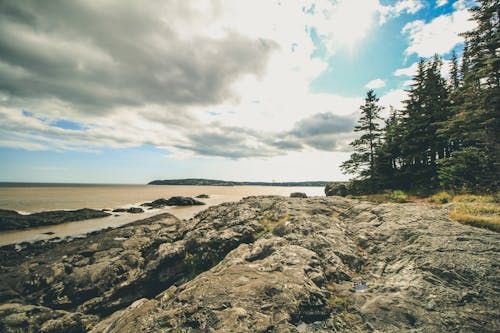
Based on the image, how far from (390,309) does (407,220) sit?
5.90 meters

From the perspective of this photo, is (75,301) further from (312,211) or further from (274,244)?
(312,211)

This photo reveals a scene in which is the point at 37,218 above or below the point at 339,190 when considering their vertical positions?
below

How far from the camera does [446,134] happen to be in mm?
21000

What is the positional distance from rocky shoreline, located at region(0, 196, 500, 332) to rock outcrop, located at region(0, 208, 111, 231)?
71.5 ft

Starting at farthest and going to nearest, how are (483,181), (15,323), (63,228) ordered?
(63,228) < (483,181) < (15,323)

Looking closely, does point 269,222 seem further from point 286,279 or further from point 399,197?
point 399,197

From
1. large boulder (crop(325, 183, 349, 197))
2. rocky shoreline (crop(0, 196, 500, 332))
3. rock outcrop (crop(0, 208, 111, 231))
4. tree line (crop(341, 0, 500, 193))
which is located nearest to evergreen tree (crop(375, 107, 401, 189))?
tree line (crop(341, 0, 500, 193))

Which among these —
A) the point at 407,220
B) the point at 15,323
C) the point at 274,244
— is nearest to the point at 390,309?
the point at 274,244

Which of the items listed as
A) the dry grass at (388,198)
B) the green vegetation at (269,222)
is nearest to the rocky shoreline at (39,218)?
the green vegetation at (269,222)

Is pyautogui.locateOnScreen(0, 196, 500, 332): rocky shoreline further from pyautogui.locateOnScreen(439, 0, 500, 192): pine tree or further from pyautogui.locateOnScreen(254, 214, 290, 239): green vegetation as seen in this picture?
pyautogui.locateOnScreen(439, 0, 500, 192): pine tree

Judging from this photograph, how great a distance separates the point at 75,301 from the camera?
10234 millimetres

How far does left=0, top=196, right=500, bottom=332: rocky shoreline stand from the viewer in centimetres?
421

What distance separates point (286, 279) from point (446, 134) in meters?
26.1

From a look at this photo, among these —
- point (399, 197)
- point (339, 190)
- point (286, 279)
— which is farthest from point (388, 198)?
point (286, 279)
